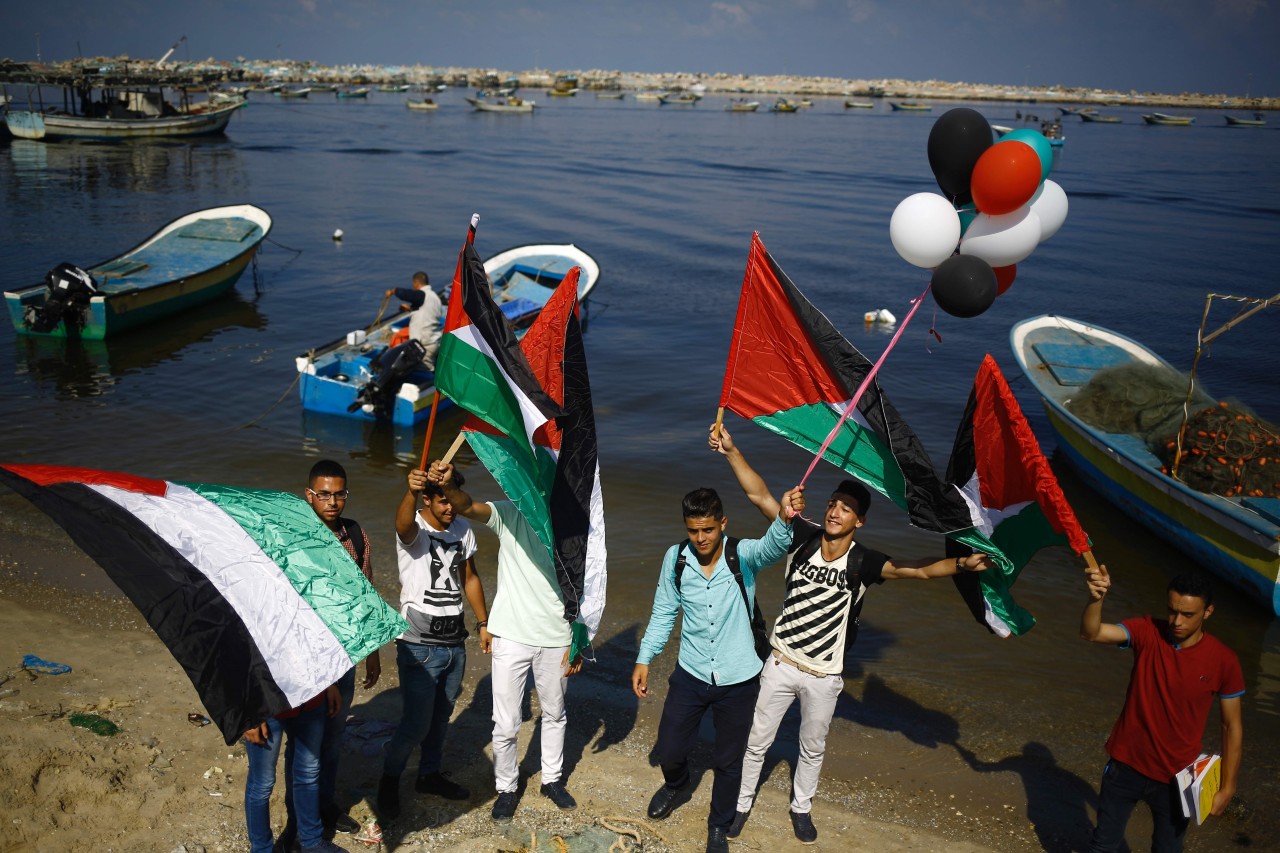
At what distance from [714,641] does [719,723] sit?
543mm

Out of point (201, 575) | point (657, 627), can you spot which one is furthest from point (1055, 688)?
point (201, 575)

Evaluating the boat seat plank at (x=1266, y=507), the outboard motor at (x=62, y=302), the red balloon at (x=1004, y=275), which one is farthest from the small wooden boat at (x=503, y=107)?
the red balloon at (x=1004, y=275)

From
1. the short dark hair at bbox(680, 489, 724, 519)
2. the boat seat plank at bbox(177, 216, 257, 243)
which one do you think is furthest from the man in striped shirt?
the boat seat plank at bbox(177, 216, 257, 243)

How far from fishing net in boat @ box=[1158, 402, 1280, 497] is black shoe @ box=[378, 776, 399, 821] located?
372 inches

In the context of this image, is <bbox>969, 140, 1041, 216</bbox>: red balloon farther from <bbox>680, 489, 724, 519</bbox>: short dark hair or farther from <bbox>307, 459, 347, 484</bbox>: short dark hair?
<bbox>307, 459, 347, 484</bbox>: short dark hair

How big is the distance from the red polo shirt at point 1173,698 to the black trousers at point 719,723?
6.43 feet

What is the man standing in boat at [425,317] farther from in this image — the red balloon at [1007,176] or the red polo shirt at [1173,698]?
the red polo shirt at [1173,698]

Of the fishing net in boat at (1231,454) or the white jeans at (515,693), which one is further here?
the fishing net in boat at (1231,454)

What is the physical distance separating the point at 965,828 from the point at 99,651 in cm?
650

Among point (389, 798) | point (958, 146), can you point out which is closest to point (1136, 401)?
point (958, 146)

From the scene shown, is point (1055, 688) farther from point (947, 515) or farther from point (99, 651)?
point (99, 651)

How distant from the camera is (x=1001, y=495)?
497cm

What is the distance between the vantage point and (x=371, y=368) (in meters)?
14.1

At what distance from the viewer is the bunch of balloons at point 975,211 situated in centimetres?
522
